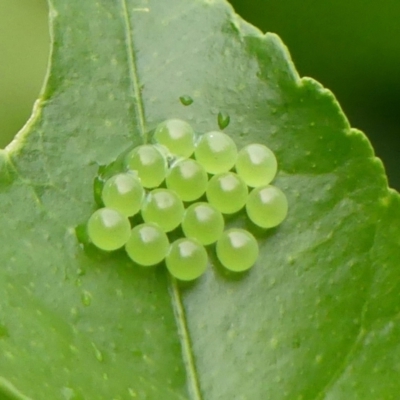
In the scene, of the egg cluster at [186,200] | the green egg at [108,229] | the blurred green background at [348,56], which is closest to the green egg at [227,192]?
the egg cluster at [186,200]

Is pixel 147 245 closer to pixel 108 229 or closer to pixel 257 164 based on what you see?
pixel 108 229

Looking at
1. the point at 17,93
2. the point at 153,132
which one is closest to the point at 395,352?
the point at 153,132

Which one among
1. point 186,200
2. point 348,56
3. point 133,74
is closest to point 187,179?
point 186,200

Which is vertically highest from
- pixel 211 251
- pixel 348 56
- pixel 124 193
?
pixel 124 193

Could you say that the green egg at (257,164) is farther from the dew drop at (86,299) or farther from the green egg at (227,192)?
the dew drop at (86,299)

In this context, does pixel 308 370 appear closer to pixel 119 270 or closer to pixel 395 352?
pixel 395 352

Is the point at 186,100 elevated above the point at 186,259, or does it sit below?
above

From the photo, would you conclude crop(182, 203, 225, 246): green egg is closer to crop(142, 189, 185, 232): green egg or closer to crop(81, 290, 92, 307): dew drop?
crop(142, 189, 185, 232): green egg
